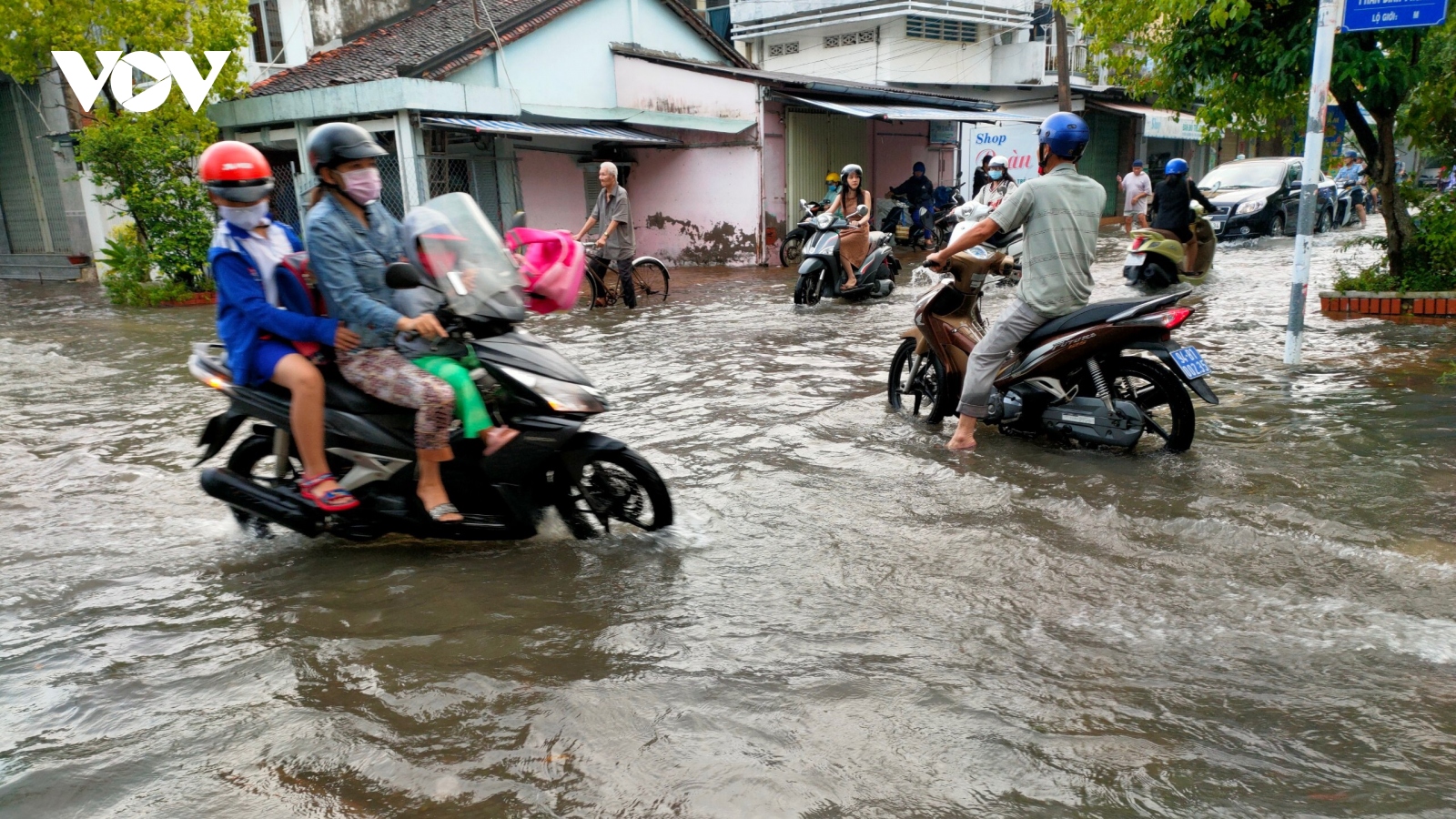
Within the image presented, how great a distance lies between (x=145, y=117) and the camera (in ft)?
43.0

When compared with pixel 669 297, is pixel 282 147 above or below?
above

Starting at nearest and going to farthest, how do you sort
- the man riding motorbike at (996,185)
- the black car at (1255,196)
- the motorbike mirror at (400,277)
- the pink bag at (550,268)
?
the motorbike mirror at (400,277) → the pink bag at (550,268) → the man riding motorbike at (996,185) → the black car at (1255,196)

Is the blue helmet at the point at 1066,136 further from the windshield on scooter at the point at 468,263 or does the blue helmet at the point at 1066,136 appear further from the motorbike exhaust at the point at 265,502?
the motorbike exhaust at the point at 265,502

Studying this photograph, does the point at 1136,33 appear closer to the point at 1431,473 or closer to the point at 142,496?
the point at 1431,473

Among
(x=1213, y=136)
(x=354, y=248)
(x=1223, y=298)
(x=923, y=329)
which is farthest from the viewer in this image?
(x=1223, y=298)

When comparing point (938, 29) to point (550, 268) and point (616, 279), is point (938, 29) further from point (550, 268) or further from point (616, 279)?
point (550, 268)

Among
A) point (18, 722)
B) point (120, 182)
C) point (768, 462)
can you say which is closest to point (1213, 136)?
point (768, 462)

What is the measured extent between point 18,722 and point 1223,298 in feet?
37.7

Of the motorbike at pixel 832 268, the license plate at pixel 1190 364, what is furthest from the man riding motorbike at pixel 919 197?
the license plate at pixel 1190 364

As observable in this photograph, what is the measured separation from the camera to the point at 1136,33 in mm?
12219

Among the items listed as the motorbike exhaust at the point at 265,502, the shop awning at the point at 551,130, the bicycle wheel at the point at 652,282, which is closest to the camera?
the motorbike exhaust at the point at 265,502

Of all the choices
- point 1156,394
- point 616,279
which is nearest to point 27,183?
point 616,279

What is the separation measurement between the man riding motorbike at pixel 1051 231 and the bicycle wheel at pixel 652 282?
7.86 meters

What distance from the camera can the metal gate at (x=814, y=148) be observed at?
64.5 feet
